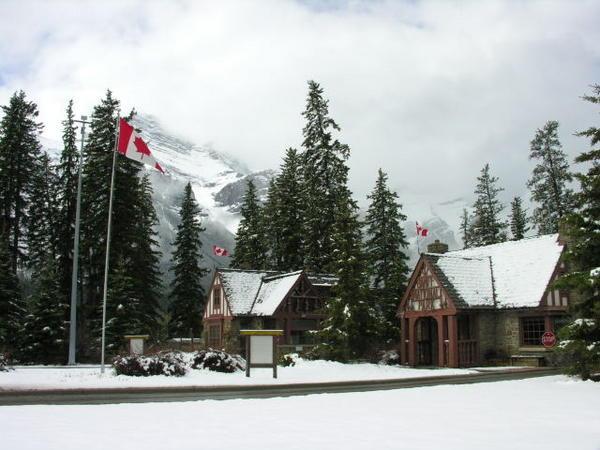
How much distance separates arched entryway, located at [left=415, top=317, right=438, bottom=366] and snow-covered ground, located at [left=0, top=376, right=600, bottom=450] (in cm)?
2054

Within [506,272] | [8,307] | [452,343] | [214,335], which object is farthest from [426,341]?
[8,307]

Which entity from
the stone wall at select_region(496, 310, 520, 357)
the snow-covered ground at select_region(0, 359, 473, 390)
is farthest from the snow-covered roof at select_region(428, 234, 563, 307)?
the snow-covered ground at select_region(0, 359, 473, 390)

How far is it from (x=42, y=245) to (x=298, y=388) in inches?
1508

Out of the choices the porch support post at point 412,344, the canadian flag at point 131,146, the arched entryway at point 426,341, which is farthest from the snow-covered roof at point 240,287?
the canadian flag at point 131,146

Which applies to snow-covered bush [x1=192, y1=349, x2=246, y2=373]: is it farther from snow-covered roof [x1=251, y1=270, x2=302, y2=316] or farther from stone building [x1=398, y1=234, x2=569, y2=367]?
snow-covered roof [x1=251, y1=270, x2=302, y2=316]

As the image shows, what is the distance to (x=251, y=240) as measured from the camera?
63062 mm

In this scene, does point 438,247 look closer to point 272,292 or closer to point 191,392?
point 272,292

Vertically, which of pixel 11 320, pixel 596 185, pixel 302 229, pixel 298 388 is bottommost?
pixel 298 388

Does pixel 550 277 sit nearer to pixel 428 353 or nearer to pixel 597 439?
pixel 428 353

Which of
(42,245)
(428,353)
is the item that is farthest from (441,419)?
(42,245)

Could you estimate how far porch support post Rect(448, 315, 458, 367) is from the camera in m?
33.1

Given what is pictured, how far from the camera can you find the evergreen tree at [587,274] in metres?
19.9

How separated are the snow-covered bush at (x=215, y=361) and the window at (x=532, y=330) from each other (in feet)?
52.3

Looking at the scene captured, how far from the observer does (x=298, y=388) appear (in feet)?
67.6
